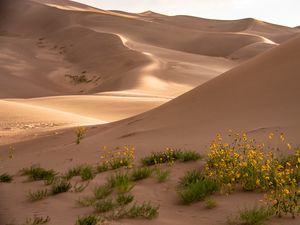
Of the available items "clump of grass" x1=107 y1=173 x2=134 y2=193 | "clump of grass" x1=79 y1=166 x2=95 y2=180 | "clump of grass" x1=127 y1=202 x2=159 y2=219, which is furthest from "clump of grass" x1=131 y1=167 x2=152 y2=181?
"clump of grass" x1=127 y1=202 x2=159 y2=219

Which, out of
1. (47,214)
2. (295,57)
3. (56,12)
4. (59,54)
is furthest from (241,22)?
(47,214)

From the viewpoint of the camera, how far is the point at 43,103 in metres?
22.8

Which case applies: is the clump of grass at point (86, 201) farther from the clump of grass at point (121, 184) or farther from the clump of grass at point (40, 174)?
the clump of grass at point (40, 174)

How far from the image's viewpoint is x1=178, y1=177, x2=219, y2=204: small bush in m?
4.59

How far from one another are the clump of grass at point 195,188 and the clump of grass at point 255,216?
704mm

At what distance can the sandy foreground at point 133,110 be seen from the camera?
16.1 ft

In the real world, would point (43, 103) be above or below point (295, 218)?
above

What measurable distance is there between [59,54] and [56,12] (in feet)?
88.2

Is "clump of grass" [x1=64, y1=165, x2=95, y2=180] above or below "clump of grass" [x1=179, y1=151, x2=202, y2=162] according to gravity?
below

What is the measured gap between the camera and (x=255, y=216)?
381 cm

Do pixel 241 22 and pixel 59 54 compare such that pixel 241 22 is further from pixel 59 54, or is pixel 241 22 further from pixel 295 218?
pixel 295 218

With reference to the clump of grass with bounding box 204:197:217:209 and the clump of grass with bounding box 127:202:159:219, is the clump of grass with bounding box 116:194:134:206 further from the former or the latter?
the clump of grass with bounding box 204:197:217:209

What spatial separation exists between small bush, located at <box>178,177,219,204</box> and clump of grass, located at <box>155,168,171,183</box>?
0.60m

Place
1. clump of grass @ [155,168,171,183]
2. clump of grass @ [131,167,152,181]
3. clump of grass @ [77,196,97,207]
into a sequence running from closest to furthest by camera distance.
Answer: clump of grass @ [77,196,97,207], clump of grass @ [155,168,171,183], clump of grass @ [131,167,152,181]
